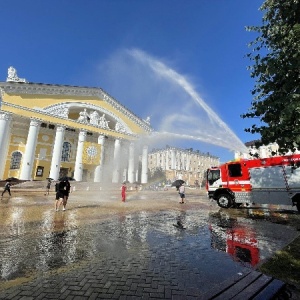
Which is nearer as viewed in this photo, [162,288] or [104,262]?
[162,288]

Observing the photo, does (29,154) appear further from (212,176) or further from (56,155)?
(212,176)

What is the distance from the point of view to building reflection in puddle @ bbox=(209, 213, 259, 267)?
5.02 metres

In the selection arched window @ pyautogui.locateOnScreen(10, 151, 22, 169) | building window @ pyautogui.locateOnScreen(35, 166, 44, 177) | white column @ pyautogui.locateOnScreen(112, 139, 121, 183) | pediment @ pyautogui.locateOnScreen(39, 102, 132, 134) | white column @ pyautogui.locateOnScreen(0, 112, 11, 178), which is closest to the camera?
white column @ pyautogui.locateOnScreen(0, 112, 11, 178)

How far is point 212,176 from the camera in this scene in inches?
679

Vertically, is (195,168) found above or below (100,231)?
above

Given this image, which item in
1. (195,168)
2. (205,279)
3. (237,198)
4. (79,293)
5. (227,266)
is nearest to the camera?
(79,293)

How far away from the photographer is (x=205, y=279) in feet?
12.5

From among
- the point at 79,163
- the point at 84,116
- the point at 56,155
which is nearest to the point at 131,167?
the point at 79,163

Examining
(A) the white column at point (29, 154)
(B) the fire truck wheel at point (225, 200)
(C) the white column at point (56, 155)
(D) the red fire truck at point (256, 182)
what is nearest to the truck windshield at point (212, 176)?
(D) the red fire truck at point (256, 182)

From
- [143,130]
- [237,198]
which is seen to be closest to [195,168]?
[143,130]

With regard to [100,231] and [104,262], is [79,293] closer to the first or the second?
[104,262]

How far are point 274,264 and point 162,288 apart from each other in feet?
8.47

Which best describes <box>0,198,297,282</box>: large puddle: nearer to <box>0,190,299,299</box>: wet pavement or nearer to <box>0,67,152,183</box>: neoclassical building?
<box>0,190,299,299</box>: wet pavement

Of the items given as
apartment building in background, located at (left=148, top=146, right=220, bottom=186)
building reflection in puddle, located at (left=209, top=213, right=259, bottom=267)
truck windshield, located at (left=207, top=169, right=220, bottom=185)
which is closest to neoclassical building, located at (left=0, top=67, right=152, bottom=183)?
truck windshield, located at (left=207, top=169, right=220, bottom=185)
